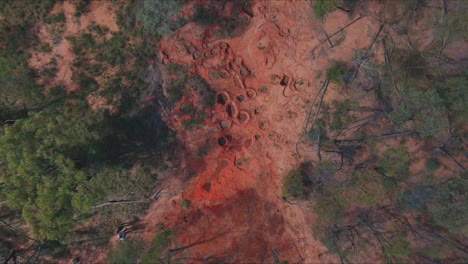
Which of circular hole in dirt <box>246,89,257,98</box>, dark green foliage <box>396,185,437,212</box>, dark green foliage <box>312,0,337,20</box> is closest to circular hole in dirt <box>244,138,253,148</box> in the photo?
circular hole in dirt <box>246,89,257,98</box>

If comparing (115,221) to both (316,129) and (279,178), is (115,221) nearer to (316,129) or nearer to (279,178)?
(279,178)

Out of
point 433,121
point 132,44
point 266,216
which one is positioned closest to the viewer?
point 433,121

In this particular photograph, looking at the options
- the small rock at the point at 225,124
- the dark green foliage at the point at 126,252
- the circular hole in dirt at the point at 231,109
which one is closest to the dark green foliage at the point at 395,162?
the circular hole in dirt at the point at 231,109

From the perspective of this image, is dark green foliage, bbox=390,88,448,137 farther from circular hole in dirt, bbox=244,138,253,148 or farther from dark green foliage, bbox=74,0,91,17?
dark green foliage, bbox=74,0,91,17

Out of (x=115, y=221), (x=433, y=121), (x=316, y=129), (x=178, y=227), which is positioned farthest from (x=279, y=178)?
(x=115, y=221)

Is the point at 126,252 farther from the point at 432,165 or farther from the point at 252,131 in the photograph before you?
the point at 432,165

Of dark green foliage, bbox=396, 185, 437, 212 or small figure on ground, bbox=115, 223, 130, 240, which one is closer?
dark green foliage, bbox=396, 185, 437, 212
